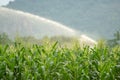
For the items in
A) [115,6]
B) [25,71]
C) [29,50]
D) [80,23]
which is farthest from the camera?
[115,6]

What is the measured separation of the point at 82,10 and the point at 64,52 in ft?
522

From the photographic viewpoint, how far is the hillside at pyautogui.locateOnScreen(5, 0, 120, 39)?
144 metres

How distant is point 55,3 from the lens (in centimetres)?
18300

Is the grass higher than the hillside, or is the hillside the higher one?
the hillside

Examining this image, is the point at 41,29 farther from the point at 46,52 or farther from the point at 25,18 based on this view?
the point at 46,52

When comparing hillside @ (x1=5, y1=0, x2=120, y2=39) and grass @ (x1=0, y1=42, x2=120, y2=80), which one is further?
hillside @ (x1=5, y1=0, x2=120, y2=39)

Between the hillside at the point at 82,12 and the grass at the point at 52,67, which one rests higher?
the hillside at the point at 82,12

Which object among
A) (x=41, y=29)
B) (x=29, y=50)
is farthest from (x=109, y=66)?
(x=41, y=29)

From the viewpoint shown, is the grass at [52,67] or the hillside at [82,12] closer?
the grass at [52,67]

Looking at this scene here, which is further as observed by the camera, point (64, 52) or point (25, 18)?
point (25, 18)

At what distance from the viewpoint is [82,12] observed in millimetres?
166250

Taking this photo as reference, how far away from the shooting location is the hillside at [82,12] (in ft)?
471

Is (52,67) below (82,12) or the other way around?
below

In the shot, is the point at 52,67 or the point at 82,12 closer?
the point at 52,67
